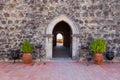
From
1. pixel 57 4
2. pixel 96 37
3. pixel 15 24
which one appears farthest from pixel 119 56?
pixel 15 24

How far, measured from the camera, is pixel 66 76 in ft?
23.6

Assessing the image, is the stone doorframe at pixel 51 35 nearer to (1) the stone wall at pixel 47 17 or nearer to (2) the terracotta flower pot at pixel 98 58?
(1) the stone wall at pixel 47 17

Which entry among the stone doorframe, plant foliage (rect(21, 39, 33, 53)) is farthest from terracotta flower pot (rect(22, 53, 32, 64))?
the stone doorframe

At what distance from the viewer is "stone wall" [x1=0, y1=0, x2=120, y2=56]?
1012 cm

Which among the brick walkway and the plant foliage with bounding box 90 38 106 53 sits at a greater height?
the plant foliage with bounding box 90 38 106 53

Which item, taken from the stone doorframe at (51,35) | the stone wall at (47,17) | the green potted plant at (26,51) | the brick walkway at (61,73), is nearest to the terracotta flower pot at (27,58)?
the green potted plant at (26,51)

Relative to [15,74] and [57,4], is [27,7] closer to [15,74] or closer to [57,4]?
[57,4]

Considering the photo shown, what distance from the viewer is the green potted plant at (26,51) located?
31.4 feet

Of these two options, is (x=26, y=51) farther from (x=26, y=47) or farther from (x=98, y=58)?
(x=98, y=58)

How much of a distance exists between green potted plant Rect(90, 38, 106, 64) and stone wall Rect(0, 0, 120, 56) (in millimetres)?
748

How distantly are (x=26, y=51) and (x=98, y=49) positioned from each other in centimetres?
321

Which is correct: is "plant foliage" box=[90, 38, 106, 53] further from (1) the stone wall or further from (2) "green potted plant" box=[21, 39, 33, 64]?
(2) "green potted plant" box=[21, 39, 33, 64]

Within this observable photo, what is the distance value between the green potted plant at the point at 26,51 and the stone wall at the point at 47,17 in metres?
0.59

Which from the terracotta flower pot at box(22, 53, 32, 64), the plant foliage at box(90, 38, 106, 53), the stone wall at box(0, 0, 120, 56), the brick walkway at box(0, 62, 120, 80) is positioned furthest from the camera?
the stone wall at box(0, 0, 120, 56)
